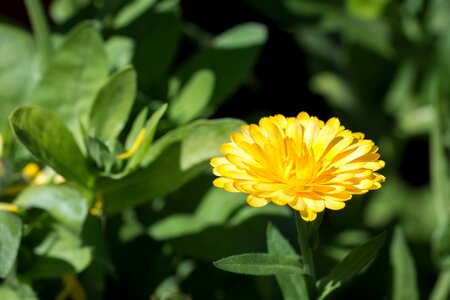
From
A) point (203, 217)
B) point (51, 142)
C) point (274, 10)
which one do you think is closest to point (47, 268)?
point (51, 142)

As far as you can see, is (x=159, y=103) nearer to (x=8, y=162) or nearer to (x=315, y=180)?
(x=8, y=162)

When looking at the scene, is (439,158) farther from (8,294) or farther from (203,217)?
(8,294)

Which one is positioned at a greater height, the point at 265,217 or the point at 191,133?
the point at 191,133

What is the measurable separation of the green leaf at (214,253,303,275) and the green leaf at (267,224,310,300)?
1.3 inches

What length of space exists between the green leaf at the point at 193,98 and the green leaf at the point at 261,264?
1.02ft

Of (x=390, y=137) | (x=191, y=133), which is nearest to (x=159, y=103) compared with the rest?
(x=191, y=133)

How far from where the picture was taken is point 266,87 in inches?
68.3

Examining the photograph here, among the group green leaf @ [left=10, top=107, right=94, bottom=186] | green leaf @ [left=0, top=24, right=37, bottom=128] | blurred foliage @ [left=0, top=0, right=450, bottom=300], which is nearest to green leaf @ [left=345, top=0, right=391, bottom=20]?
blurred foliage @ [left=0, top=0, right=450, bottom=300]

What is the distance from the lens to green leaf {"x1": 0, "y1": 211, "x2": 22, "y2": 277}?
35.3 inches

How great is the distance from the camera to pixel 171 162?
1.07 m

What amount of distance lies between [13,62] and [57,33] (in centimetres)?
9

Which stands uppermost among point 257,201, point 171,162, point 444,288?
point 257,201

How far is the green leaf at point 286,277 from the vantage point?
0.95 m

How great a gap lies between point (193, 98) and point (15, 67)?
26 centimetres
